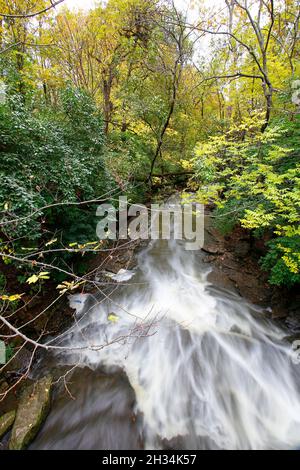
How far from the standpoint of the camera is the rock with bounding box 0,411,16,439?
292 centimetres

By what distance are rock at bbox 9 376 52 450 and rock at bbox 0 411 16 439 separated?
10 centimetres

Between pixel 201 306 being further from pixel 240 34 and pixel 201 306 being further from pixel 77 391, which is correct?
pixel 240 34

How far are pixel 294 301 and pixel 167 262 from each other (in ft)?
10.7

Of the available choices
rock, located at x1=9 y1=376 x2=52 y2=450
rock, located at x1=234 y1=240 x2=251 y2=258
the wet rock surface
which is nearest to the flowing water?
rock, located at x1=9 y1=376 x2=52 y2=450

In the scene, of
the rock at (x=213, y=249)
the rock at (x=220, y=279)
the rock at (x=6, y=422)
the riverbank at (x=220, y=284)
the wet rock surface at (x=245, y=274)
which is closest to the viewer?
the rock at (x=6, y=422)

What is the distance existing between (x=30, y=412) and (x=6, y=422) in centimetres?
32

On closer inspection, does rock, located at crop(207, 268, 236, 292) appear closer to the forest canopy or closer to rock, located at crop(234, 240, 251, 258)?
rock, located at crop(234, 240, 251, 258)

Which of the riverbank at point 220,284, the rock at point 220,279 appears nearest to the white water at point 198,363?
the rock at point 220,279

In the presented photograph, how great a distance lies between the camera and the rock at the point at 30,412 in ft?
9.17

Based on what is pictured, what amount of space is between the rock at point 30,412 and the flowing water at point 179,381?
0.15m

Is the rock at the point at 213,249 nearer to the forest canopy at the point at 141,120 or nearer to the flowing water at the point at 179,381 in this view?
the forest canopy at the point at 141,120

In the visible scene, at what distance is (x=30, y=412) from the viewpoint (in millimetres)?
3047

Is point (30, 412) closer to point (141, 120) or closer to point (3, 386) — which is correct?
point (3, 386)
